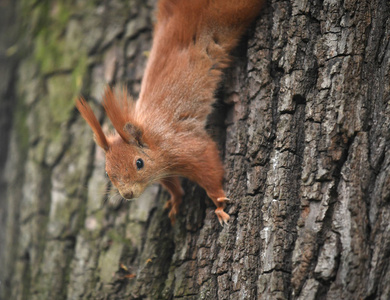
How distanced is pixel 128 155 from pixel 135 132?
0.59ft

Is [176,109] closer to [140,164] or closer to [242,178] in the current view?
[140,164]

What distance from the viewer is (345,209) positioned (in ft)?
7.29

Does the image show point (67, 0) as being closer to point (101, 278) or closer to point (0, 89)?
point (0, 89)

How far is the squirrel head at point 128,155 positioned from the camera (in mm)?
2934

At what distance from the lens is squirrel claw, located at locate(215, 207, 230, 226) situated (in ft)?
8.69

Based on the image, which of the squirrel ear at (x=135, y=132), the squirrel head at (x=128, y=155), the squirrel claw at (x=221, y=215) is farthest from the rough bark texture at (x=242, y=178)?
the squirrel ear at (x=135, y=132)

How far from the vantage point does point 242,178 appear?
2.70m

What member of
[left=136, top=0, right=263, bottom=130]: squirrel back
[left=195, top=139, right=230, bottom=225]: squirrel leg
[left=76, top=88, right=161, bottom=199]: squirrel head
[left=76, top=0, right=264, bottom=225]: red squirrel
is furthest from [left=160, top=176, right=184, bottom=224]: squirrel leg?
[left=136, top=0, right=263, bottom=130]: squirrel back

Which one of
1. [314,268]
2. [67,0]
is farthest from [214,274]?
[67,0]

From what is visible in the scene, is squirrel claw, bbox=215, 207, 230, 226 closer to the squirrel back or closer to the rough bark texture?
the rough bark texture

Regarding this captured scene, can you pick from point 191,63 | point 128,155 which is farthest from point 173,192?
point 191,63

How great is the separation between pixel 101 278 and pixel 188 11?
2.18 meters

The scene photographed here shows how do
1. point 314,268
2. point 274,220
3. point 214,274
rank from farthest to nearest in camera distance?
point 214,274, point 274,220, point 314,268

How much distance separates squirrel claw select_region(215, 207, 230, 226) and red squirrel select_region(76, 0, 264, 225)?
28 centimetres
